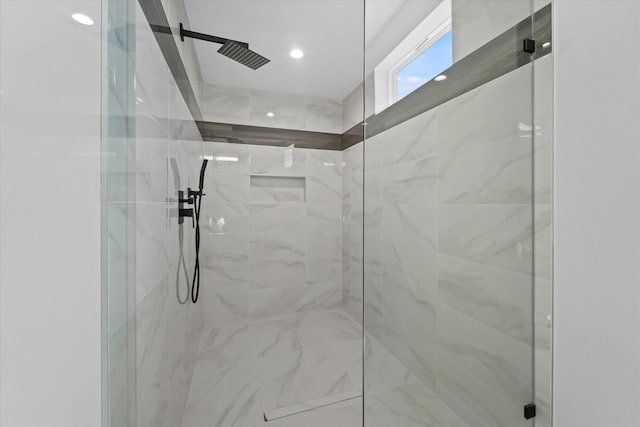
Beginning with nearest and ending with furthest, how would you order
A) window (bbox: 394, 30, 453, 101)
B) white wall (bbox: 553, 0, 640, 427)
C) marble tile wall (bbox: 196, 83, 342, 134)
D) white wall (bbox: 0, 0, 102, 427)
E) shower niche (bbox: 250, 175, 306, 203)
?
white wall (bbox: 0, 0, 102, 427) → white wall (bbox: 553, 0, 640, 427) → window (bbox: 394, 30, 453, 101) → marble tile wall (bbox: 196, 83, 342, 134) → shower niche (bbox: 250, 175, 306, 203)

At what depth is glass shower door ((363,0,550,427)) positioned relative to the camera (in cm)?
98

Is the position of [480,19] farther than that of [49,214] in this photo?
Yes

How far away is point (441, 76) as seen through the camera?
1.07 metres

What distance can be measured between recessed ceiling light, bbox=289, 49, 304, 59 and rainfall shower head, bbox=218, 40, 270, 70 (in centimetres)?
32

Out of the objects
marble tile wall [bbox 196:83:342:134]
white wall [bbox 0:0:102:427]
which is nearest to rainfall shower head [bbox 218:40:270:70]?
marble tile wall [bbox 196:83:342:134]

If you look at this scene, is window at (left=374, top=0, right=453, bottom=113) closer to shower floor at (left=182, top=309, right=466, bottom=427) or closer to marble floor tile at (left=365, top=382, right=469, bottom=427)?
shower floor at (left=182, top=309, right=466, bottom=427)

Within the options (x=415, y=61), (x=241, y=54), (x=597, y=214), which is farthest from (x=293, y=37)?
(x=597, y=214)

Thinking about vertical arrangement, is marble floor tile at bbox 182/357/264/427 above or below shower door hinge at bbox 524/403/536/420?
below

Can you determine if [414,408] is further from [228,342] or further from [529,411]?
[228,342]

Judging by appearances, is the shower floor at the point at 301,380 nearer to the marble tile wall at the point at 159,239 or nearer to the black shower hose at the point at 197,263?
the marble tile wall at the point at 159,239

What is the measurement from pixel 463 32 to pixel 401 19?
0.25 metres

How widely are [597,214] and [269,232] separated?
66.5 inches

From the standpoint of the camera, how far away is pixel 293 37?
5.67 ft

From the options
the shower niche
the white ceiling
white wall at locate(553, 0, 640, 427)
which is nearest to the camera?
white wall at locate(553, 0, 640, 427)
